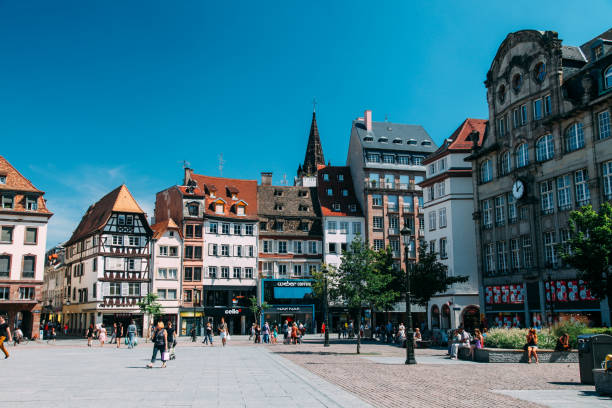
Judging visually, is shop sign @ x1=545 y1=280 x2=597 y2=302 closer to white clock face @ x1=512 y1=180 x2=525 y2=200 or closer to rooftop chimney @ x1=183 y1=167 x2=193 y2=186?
white clock face @ x1=512 y1=180 x2=525 y2=200

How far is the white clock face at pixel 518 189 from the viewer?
43.0 meters

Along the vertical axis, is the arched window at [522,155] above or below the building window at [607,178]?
above

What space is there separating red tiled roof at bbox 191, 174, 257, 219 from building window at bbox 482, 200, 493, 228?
2914 cm

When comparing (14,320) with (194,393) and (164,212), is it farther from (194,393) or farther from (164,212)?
(194,393)

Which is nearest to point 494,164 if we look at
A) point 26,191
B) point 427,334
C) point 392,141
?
point 427,334

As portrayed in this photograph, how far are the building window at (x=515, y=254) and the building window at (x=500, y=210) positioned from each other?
1.91 meters

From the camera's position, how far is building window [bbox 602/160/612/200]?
3616 cm

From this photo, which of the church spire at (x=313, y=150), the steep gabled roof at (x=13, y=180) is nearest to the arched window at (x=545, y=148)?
the steep gabled roof at (x=13, y=180)

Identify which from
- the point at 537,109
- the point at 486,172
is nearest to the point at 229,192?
the point at 486,172

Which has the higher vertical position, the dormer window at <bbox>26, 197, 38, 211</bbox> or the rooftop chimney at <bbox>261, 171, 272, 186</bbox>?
the rooftop chimney at <bbox>261, 171, 272, 186</bbox>

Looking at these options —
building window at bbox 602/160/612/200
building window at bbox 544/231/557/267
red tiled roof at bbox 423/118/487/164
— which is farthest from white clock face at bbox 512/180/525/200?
red tiled roof at bbox 423/118/487/164

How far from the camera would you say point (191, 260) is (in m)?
65.9

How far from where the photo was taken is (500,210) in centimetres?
4672

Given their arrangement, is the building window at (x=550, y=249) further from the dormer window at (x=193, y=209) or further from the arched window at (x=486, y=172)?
the dormer window at (x=193, y=209)
